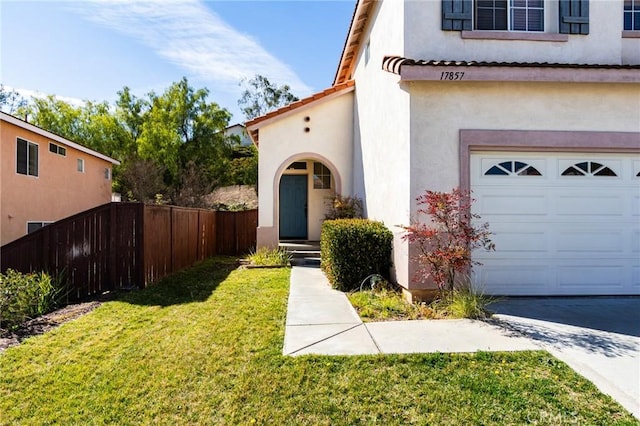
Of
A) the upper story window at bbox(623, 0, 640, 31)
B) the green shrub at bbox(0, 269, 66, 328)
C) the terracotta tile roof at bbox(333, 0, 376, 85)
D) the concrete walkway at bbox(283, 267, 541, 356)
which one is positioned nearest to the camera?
the concrete walkway at bbox(283, 267, 541, 356)

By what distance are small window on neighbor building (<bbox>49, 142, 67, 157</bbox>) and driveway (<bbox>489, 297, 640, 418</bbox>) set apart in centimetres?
1735

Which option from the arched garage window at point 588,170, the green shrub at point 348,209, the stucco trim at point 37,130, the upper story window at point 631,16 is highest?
the upper story window at point 631,16

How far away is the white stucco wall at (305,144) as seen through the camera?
11.3 m

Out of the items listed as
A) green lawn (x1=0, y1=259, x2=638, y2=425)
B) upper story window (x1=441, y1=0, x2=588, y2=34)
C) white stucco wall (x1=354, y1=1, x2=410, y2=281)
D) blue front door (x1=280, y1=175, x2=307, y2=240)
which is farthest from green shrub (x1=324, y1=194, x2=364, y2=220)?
green lawn (x1=0, y1=259, x2=638, y2=425)

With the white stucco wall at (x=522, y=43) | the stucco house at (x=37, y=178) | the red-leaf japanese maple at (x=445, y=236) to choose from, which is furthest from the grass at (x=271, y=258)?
the stucco house at (x=37, y=178)

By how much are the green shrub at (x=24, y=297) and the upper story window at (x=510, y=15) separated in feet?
30.9

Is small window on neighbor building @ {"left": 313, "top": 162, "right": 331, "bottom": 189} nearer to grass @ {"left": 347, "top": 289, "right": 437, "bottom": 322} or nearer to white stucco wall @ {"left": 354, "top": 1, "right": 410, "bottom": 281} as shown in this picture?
white stucco wall @ {"left": 354, "top": 1, "right": 410, "bottom": 281}

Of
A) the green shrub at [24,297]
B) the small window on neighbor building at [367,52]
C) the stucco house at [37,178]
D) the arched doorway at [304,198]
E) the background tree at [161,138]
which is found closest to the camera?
the green shrub at [24,297]

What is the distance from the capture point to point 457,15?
6.46 meters

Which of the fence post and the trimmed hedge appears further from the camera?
the fence post

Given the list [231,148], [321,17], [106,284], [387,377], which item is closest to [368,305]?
[387,377]

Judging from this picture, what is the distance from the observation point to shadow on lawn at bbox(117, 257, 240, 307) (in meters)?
6.79

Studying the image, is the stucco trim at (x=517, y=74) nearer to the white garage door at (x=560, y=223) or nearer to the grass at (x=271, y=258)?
the white garage door at (x=560, y=223)

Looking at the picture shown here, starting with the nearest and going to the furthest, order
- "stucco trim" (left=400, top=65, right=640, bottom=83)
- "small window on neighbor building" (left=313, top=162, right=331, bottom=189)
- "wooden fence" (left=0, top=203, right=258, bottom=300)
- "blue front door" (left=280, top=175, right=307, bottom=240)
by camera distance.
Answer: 1. "stucco trim" (left=400, top=65, right=640, bottom=83)
2. "wooden fence" (left=0, top=203, right=258, bottom=300)
3. "small window on neighbor building" (left=313, top=162, right=331, bottom=189)
4. "blue front door" (left=280, top=175, right=307, bottom=240)
